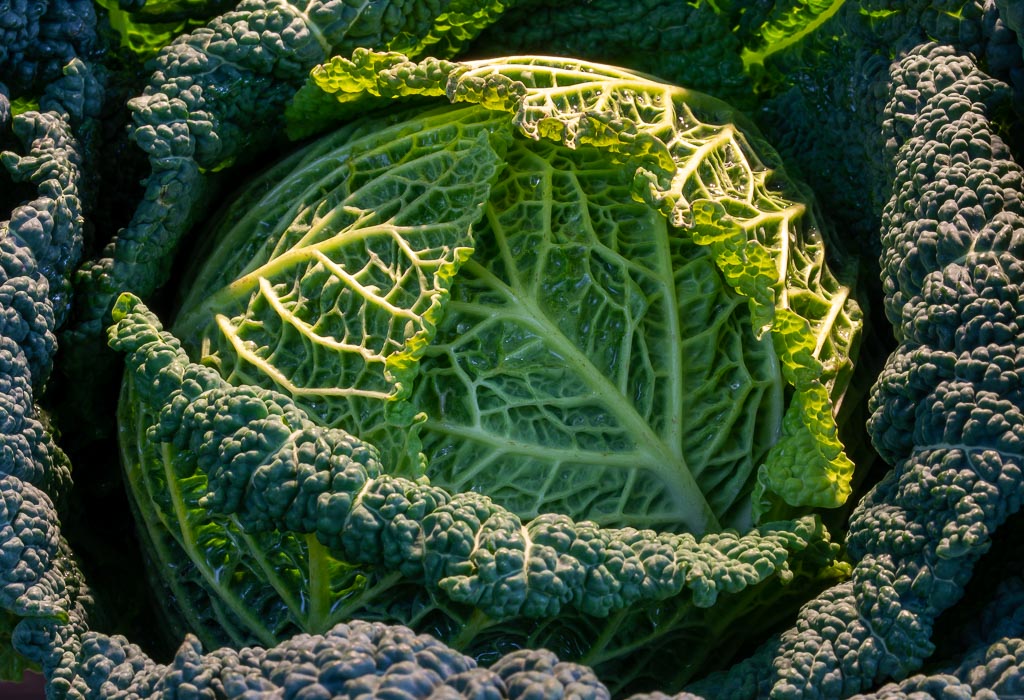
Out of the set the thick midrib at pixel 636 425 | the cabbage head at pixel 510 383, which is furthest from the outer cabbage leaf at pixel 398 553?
the thick midrib at pixel 636 425

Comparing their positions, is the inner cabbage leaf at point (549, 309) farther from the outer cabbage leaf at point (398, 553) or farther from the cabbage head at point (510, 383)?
the outer cabbage leaf at point (398, 553)

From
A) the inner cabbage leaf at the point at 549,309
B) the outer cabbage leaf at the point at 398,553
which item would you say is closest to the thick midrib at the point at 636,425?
the inner cabbage leaf at the point at 549,309

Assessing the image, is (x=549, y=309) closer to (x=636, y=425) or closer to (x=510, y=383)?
(x=510, y=383)

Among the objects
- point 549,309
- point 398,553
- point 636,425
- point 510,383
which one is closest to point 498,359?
point 510,383

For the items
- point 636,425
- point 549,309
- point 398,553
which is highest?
point 549,309

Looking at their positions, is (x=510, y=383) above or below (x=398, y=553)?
above

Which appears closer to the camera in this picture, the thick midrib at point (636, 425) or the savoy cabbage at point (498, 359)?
the savoy cabbage at point (498, 359)

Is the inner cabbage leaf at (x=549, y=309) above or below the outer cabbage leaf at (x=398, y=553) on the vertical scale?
above

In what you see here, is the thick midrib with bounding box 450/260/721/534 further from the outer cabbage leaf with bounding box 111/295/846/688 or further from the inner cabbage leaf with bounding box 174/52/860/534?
the outer cabbage leaf with bounding box 111/295/846/688

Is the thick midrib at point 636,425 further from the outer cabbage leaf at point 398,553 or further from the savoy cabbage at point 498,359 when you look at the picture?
the outer cabbage leaf at point 398,553
